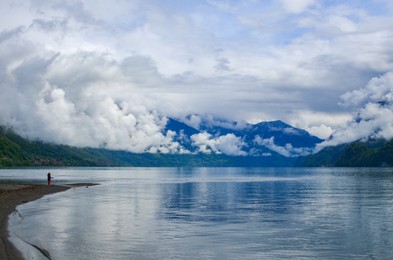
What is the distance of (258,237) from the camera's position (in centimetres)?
5434

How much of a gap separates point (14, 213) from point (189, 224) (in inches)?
1209

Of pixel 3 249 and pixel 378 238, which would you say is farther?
pixel 378 238

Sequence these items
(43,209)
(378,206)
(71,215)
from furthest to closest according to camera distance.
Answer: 1. (378,206)
2. (43,209)
3. (71,215)

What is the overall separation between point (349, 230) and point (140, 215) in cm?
3384

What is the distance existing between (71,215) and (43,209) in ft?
39.5

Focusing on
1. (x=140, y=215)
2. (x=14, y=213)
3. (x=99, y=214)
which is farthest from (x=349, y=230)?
(x=14, y=213)

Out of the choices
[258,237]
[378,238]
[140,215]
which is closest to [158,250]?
[258,237]

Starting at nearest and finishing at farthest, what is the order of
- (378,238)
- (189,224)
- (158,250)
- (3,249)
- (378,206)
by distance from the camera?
(3,249), (158,250), (378,238), (189,224), (378,206)

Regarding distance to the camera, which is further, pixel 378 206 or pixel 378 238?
pixel 378 206

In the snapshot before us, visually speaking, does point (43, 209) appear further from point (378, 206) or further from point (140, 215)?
point (378, 206)

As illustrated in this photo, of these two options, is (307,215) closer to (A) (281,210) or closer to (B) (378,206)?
(A) (281,210)

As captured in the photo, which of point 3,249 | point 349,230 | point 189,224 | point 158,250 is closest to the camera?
point 3,249

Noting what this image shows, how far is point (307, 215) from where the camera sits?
77.0m

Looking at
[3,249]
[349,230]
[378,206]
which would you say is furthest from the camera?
[378,206]
